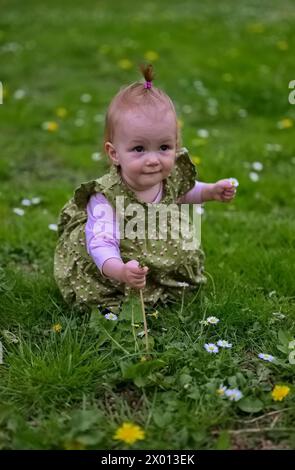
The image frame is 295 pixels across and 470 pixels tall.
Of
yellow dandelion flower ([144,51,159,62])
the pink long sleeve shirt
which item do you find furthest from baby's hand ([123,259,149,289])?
yellow dandelion flower ([144,51,159,62])

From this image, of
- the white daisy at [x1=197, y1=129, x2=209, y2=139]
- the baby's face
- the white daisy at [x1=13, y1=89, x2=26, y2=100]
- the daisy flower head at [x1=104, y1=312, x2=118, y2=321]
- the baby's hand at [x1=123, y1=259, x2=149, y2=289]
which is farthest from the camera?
the white daisy at [x1=13, y1=89, x2=26, y2=100]

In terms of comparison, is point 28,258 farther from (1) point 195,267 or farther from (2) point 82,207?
(1) point 195,267

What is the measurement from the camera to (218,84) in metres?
7.55

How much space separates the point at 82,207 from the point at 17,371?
0.97 m

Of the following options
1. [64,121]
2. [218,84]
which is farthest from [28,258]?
[218,84]

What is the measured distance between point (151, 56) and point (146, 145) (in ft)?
20.0

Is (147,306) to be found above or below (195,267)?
below

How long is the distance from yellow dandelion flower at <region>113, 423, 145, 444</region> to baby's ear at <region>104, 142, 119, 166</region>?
4.26ft

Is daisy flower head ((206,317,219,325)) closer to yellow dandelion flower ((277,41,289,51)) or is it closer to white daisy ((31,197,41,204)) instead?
white daisy ((31,197,41,204))

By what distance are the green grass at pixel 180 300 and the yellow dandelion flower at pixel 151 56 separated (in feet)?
0.34

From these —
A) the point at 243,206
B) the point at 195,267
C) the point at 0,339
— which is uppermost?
the point at 243,206

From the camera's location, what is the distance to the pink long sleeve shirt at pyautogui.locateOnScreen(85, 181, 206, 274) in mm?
2961

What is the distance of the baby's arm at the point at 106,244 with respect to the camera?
8.83 feet

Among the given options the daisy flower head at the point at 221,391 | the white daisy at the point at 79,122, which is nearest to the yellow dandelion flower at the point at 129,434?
the daisy flower head at the point at 221,391
